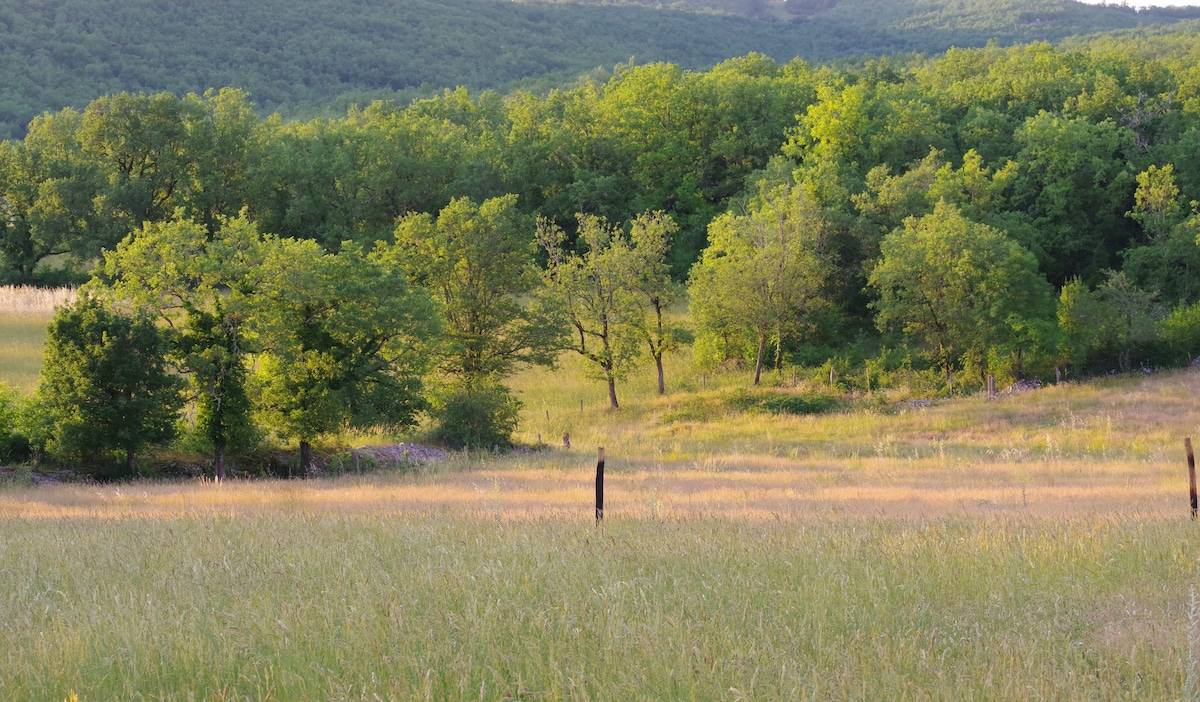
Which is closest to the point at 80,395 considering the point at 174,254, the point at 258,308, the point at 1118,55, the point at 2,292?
the point at 258,308

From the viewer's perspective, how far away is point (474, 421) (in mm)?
32375

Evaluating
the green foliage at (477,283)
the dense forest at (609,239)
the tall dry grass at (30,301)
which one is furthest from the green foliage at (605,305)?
the tall dry grass at (30,301)

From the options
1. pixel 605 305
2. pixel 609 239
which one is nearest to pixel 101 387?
pixel 605 305

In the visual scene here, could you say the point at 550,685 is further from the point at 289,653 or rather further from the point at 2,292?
the point at 2,292

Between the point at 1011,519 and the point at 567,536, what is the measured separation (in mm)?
4855

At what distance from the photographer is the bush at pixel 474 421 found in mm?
32094

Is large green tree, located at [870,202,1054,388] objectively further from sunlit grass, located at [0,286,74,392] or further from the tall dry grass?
the tall dry grass

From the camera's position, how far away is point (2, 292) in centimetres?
5097

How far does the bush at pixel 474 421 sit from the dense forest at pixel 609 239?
0.10 metres

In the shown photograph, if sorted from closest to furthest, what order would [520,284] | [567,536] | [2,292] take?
[567,536]
[520,284]
[2,292]

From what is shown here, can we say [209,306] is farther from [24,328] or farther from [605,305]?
[24,328]

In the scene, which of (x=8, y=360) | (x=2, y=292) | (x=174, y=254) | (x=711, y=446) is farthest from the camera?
(x=2, y=292)

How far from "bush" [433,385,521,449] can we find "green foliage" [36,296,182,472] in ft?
31.7

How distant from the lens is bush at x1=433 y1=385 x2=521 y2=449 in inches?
1264
